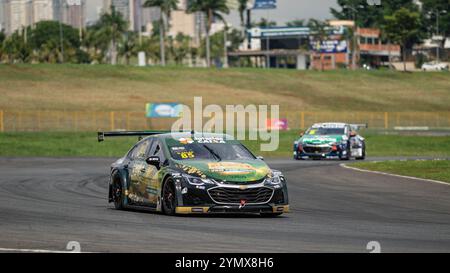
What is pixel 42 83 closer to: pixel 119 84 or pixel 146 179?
pixel 119 84

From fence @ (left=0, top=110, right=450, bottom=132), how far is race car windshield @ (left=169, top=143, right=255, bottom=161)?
62.1 meters

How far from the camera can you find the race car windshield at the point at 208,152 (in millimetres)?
18594

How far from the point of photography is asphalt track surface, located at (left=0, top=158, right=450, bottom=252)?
13445mm

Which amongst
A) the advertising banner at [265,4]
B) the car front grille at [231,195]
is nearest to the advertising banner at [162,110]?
the car front grille at [231,195]

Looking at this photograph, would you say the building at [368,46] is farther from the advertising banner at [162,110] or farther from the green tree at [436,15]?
the advertising banner at [162,110]

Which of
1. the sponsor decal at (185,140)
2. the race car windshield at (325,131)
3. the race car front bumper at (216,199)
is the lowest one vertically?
the race car windshield at (325,131)

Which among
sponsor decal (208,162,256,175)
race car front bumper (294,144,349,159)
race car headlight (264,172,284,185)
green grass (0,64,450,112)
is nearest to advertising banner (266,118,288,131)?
green grass (0,64,450,112)

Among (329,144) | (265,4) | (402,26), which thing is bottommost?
(329,144)

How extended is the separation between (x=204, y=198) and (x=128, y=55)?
149 m

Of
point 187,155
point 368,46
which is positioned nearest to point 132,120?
point 187,155

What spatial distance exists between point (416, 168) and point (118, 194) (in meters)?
17.2

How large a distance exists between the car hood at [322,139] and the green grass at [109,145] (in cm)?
687

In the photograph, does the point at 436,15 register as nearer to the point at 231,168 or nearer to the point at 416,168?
the point at 416,168

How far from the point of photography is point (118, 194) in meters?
20.0
